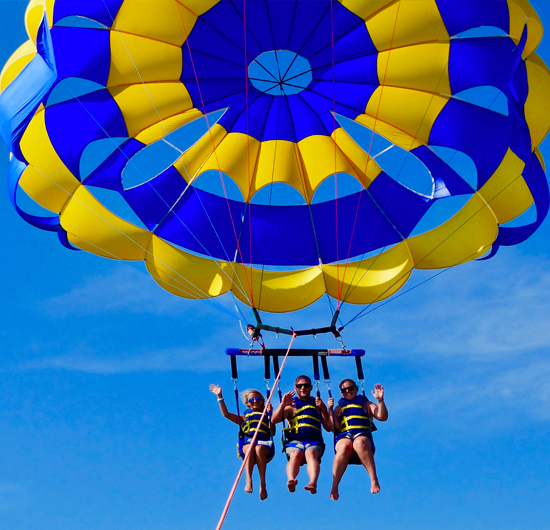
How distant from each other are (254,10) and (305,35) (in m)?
0.60

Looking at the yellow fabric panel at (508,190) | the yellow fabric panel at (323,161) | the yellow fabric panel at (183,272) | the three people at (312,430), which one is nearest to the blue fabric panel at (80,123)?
the yellow fabric panel at (183,272)

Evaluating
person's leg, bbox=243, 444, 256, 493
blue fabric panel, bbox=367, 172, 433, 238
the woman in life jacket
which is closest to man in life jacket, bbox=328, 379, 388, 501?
the woman in life jacket

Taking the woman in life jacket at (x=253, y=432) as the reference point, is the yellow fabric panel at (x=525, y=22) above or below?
above

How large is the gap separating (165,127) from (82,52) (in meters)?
1.28

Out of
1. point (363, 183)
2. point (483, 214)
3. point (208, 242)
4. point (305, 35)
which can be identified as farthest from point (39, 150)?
point (483, 214)

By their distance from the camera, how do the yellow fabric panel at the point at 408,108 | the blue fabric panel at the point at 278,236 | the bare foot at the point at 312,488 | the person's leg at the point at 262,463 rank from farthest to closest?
the blue fabric panel at the point at 278,236 → the yellow fabric panel at the point at 408,108 → the person's leg at the point at 262,463 → the bare foot at the point at 312,488

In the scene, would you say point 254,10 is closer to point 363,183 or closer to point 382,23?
point 382,23

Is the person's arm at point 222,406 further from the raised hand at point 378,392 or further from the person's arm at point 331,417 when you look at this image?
the raised hand at point 378,392

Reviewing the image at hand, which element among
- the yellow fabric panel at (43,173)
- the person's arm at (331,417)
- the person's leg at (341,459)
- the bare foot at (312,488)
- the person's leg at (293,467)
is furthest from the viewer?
the yellow fabric panel at (43,173)

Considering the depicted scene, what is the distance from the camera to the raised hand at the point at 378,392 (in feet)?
24.1

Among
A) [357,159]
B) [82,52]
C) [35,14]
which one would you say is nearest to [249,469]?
[357,159]

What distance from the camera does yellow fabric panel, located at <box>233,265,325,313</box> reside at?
29.1 ft

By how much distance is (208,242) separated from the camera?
8.95m

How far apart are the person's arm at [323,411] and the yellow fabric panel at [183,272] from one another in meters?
1.90
